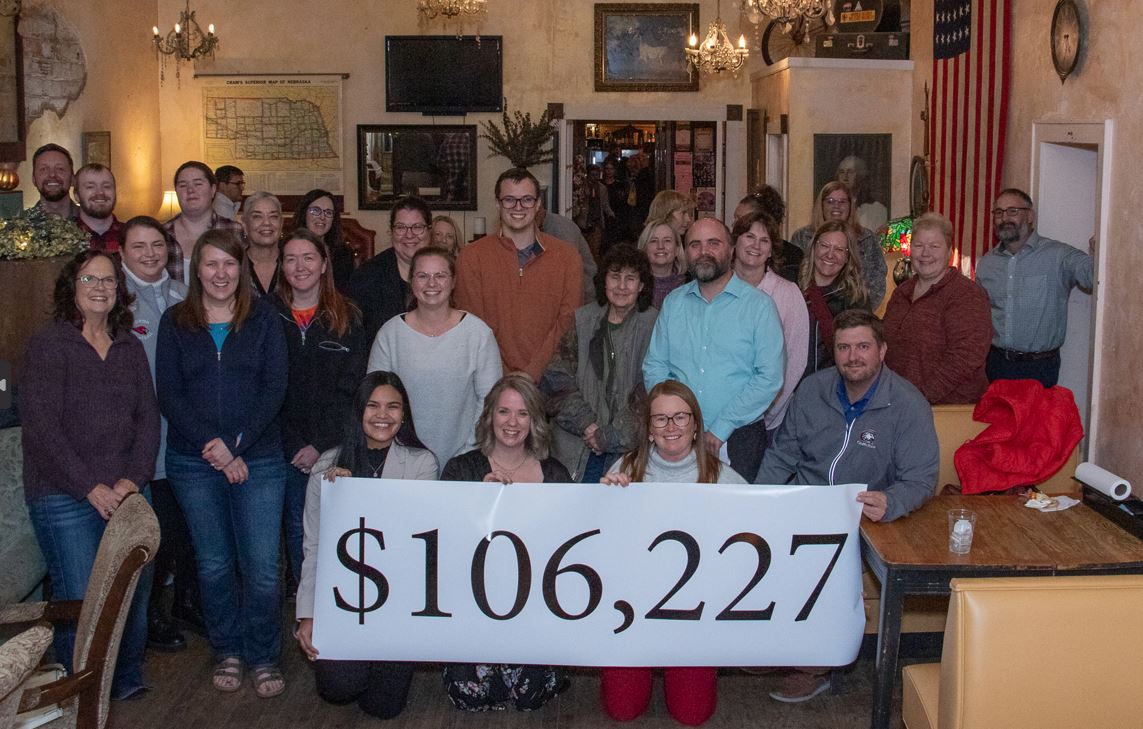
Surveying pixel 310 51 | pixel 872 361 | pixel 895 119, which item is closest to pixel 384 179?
pixel 310 51

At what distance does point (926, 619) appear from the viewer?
445cm

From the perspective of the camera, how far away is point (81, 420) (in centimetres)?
408

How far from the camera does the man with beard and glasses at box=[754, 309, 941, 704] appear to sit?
13.4 ft

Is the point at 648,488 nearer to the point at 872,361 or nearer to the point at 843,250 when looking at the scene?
the point at 872,361

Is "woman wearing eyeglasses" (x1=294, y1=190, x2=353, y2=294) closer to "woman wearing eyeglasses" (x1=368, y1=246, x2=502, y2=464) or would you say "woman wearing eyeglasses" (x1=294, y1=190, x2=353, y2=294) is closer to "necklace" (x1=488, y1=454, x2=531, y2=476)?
"woman wearing eyeglasses" (x1=368, y1=246, x2=502, y2=464)

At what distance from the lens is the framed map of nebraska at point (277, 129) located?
1162 cm

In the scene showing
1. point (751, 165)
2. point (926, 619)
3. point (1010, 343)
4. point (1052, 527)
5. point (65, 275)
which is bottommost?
point (926, 619)

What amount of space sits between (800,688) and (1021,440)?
1.26 metres

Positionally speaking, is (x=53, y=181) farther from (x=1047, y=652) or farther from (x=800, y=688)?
(x=1047, y=652)

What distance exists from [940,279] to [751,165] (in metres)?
6.29

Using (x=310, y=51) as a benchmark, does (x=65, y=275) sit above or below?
below

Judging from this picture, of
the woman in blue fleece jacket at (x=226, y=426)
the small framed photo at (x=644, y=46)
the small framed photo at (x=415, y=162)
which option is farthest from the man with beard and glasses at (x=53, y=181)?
the small framed photo at (x=644, y=46)

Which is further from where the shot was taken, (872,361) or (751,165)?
(751,165)

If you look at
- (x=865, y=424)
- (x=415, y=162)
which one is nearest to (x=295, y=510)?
(x=865, y=424)
